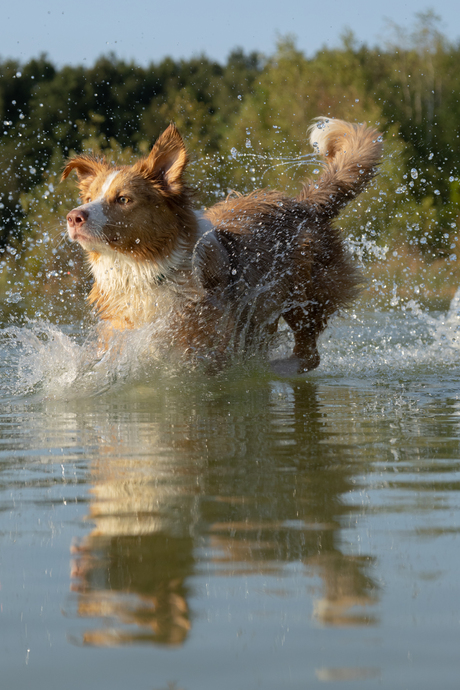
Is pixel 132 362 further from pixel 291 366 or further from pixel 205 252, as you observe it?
pixel 291 366

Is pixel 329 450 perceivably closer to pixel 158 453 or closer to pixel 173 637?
pixel 158 453

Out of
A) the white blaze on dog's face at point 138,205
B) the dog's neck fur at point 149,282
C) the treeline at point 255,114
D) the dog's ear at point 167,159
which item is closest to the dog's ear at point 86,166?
the white blaze on dog's face at point 138,205

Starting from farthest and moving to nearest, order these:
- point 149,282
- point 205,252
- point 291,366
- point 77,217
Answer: point 291,366 → point 205,252 → point 149,282 → point 77,217

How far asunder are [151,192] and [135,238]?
0.36m

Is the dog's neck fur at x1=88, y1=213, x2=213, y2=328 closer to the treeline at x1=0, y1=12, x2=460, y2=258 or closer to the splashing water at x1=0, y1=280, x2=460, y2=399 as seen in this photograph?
the splashing water at x1=0, y1=280, x2=460, y2=399

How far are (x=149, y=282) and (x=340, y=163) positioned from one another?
250 centimetres

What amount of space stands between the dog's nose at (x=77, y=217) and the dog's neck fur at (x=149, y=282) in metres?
0.54

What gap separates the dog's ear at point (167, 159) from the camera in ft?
21.2

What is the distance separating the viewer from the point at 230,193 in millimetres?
8148


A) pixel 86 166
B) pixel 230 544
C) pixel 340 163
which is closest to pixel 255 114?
pixel 340 163

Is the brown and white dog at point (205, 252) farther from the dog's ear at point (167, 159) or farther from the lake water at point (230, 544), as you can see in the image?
the lake water at point (230, 544)

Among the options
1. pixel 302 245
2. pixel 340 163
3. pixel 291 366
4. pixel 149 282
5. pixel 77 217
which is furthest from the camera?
pixel 340 163

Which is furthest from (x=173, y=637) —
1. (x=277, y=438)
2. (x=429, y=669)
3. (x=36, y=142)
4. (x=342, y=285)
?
(x=36, y=142)

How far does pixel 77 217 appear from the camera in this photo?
5898 mm
